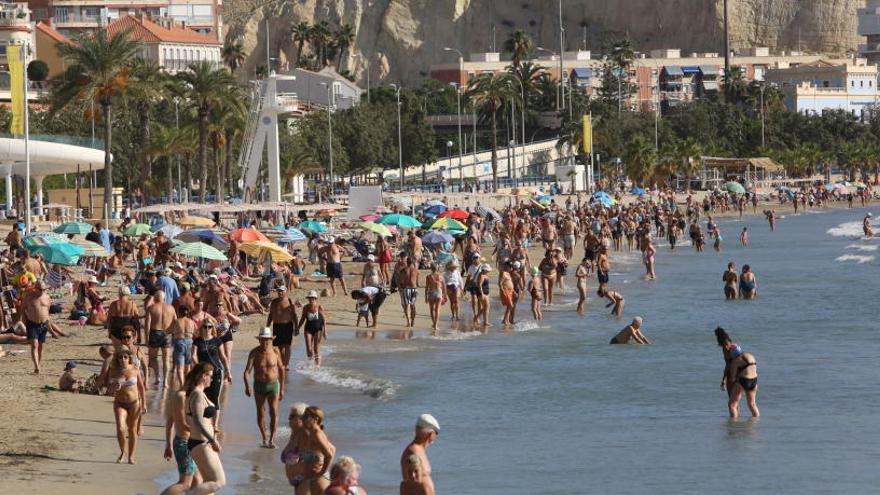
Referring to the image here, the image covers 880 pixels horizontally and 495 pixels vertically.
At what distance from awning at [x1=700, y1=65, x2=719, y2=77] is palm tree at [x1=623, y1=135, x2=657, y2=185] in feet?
157

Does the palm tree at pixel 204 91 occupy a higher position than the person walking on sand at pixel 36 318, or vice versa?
the palm tree at pixel 204 91

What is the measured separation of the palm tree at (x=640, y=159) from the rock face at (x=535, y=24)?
222ft

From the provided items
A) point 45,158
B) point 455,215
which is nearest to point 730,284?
point 455,215

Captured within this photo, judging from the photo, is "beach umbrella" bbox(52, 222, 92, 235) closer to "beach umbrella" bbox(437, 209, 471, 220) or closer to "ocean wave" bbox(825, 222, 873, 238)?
"beach umbrella" bbox(437, 209, 471, 220)

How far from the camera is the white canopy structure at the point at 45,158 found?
44406 mm

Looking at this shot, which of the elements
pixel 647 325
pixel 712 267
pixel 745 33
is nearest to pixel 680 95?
pixel 745 33

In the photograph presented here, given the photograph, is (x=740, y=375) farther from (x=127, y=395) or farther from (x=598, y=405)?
(x=127, y=395)

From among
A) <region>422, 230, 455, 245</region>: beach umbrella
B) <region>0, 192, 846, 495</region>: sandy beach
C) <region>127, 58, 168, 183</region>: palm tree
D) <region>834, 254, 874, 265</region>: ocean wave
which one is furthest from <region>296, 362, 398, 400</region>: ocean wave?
<region>834, 254, 874, 265</region>: ocean wave

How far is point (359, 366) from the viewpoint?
73.5ft

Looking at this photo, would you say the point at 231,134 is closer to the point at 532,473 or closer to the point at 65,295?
the point at 65,295

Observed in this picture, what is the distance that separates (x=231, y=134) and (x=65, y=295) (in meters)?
36.8

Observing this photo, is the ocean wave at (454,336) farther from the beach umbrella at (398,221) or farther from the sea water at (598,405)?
the beach umbrella at (398,221)

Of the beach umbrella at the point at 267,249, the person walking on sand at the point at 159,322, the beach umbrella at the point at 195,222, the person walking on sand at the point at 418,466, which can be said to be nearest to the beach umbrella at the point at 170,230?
the beach umbrella at the point at 195,222

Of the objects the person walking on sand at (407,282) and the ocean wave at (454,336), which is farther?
the ocean wave at (454,336)
